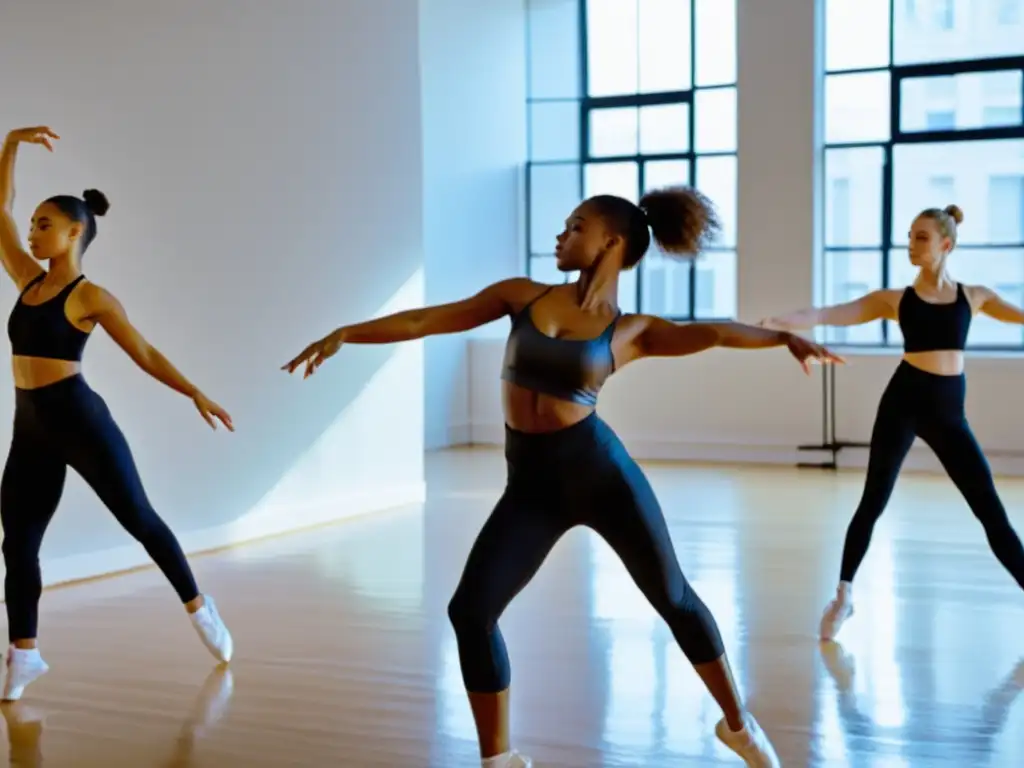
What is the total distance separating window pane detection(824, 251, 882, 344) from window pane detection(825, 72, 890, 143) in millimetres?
825

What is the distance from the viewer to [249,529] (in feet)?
21.6

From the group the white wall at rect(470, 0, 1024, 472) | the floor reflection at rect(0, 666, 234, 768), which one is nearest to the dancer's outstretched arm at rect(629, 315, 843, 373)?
the floor reflection at rect(0, 666, 234, 768)

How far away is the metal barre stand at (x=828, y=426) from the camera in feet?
30.0

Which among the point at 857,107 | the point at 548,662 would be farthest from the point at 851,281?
the point at 548,662

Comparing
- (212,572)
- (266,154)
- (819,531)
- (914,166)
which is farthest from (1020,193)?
(212,572)

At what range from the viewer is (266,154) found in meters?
Answer: 6.68

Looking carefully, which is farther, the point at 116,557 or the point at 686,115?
the point at 686,115

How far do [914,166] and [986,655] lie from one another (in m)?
5.85

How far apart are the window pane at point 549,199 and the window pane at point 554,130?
0.34 ft

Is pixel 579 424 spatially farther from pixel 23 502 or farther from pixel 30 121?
pixel 30 121

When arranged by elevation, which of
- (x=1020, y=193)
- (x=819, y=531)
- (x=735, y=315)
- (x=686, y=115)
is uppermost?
(x=686, y=115)

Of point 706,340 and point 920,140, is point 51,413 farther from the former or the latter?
point 920,140

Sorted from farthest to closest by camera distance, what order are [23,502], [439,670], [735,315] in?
[735,315], [439,670], [23,502]

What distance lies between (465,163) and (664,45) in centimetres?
176
